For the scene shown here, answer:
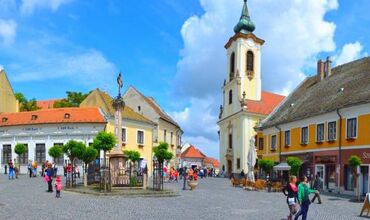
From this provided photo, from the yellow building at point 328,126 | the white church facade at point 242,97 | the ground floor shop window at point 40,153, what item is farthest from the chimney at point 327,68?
the ground floor shop window at point 40,153

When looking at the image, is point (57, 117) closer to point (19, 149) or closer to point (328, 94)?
point (19, 149)

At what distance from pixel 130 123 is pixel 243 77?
61.6 feet

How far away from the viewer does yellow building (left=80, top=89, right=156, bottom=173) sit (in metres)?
46.5

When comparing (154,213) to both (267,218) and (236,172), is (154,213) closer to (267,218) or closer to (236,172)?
(267,218)

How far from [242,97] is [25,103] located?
2864cm

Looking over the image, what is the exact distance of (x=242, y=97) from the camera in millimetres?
57781

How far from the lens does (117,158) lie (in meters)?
25.3

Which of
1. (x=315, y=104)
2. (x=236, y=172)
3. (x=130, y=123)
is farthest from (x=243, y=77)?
(x=315, y=104)

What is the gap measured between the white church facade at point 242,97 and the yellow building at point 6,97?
2767 cm

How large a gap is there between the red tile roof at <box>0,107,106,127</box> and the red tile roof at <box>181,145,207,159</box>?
148 feet

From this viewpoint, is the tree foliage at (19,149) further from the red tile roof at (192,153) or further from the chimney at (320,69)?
the red tile roof at (192,153)

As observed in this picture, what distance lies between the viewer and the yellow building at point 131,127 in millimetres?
46531

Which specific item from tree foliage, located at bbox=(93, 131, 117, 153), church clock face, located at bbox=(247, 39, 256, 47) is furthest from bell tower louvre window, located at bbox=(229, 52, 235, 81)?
tree foliage, located at bbox=(93, 131, 117, 153)

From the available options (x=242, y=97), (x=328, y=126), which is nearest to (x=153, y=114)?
(x=242, y=97)
